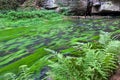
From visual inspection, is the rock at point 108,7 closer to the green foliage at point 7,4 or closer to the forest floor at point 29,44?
the forest floor at point 29,44

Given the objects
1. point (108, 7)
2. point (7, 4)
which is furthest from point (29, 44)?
point (7, 4)

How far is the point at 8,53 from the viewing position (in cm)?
627

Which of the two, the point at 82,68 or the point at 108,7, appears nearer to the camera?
the point at 82,68

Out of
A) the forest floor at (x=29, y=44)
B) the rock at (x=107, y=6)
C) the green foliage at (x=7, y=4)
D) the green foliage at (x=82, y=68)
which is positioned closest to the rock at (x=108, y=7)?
the rock at (x=107, y=6)

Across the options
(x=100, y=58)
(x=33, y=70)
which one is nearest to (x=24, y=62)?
(x=33, y=70)

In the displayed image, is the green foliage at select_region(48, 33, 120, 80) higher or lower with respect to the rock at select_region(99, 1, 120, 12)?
higher

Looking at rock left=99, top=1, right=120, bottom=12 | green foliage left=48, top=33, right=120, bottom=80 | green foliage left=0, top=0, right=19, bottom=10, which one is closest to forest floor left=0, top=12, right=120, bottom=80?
green foliage left=48, top=33, right=120, bottom=80

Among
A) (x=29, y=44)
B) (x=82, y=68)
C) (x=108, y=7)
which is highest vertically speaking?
(x=82, y=68)

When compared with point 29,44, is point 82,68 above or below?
above

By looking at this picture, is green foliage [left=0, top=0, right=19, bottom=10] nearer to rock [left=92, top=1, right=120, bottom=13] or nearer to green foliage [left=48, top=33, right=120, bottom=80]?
rock [left=92, top=1, right=120, bottom=13]

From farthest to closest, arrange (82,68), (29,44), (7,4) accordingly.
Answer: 1. (7,4)
2. (29,44)
3. (82,68)

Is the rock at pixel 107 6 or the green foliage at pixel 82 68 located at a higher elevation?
the green foliage at pixel 82 68

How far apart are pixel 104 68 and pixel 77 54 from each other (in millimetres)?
1033

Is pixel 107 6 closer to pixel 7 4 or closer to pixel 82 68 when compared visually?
pixel 7 4
